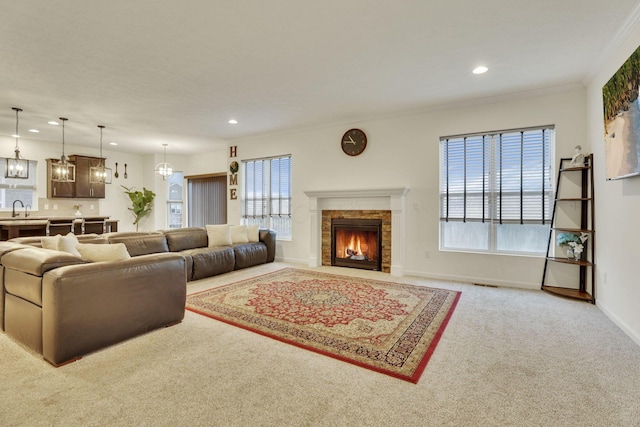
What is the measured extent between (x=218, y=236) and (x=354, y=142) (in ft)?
10.1

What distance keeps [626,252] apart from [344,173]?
13.0ft

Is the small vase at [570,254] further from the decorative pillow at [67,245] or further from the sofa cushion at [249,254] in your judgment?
the decorative pillow at [67,245]

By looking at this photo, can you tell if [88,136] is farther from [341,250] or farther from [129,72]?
[341,250]

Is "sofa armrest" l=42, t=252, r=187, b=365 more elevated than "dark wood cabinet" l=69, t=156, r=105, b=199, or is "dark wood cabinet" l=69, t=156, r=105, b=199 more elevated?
"dark wood cabinet" l=69, t=156, r=105, b=199

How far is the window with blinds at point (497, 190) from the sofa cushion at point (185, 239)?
13.9 ft

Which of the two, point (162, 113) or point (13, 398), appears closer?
point (13, 398)

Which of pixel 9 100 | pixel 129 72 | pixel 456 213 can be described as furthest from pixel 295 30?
pixel 9 100

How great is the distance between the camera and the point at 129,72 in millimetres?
3631

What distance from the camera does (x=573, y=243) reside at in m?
3.87

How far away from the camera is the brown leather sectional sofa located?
7.23 ft

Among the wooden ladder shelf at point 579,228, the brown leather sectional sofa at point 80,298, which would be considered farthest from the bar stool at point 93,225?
the wooden ladder shelf at point 579,228

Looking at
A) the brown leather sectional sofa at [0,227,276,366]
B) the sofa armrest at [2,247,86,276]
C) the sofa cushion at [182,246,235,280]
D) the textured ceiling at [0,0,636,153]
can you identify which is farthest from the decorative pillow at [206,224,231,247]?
the sofa armrest at [2,247,86,276]

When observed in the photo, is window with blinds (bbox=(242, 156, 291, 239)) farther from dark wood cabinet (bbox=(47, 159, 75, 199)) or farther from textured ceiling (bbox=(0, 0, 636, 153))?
dark wood cabinet (bbox=(47, 159, 75, 199))

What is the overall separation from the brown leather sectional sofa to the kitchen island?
3.77 m
